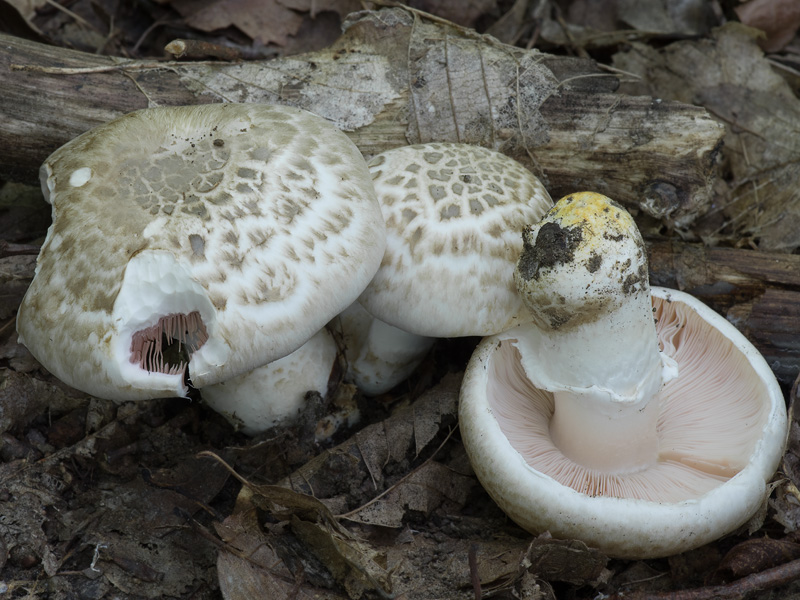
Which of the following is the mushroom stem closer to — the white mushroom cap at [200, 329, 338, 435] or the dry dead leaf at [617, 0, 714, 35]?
the white mushroom cap at [200, 329, 338, 435]

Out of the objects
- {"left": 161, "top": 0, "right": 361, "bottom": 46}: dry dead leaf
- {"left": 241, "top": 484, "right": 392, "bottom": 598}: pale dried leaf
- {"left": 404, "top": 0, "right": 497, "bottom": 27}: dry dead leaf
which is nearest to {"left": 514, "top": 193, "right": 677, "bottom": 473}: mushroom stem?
{"left": 241, "top": 484, "right": 392, "bottom": 598}: pale dried leaf

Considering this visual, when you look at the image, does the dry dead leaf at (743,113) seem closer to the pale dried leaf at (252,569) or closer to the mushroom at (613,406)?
the mushroom at (613,406)

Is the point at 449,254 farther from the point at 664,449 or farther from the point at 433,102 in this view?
the point at 664,449

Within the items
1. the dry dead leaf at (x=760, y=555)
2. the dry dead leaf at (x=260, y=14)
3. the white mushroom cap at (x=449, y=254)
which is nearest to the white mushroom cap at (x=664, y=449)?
the dry dead leaf at (x=760, y=555)

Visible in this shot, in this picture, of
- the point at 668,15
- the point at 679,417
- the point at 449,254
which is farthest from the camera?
the point at 668,15

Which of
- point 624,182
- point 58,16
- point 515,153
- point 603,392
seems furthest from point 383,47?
point 58,16

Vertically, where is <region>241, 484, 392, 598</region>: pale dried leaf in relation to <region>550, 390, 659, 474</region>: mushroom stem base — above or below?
below

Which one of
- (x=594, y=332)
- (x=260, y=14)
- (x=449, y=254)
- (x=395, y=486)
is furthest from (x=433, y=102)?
(x=260, y=14)
